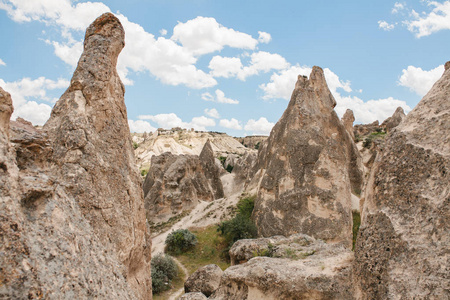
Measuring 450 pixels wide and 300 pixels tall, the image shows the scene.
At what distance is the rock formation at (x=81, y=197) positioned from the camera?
1964 millimetres

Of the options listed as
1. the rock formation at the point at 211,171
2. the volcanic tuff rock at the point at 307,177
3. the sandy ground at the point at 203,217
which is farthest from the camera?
the rock formation at the point at 211,171

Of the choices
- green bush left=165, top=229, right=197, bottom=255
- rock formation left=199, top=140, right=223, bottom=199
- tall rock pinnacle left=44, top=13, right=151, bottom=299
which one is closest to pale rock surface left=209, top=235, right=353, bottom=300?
tall rock pinnacle left=44, top=13, right=151, bottom=299

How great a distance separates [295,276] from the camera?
5.20 m

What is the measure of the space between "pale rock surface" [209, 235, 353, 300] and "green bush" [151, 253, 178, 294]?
492 cm

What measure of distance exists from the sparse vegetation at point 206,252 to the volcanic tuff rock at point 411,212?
32.9 feet

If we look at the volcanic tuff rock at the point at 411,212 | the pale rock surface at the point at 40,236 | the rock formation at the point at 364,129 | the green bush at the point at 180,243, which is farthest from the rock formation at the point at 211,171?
the pale rock surface at the point at 40,236

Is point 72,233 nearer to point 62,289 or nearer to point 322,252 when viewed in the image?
point 62,289

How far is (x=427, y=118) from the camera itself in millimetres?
3764

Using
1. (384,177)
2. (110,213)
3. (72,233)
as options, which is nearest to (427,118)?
(384,177)

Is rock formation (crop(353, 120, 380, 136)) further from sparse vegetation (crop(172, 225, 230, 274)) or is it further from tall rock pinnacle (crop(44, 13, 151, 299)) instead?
tall rock pinnacle (crop(44, 13, 151, 299))

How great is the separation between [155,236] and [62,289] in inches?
630

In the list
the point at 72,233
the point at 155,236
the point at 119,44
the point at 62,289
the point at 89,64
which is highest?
the point at 119,44

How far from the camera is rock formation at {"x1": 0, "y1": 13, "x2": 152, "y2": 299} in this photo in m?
1.96

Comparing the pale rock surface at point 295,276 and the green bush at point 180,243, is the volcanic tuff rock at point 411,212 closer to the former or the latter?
the pale rock surface at point 295,276
